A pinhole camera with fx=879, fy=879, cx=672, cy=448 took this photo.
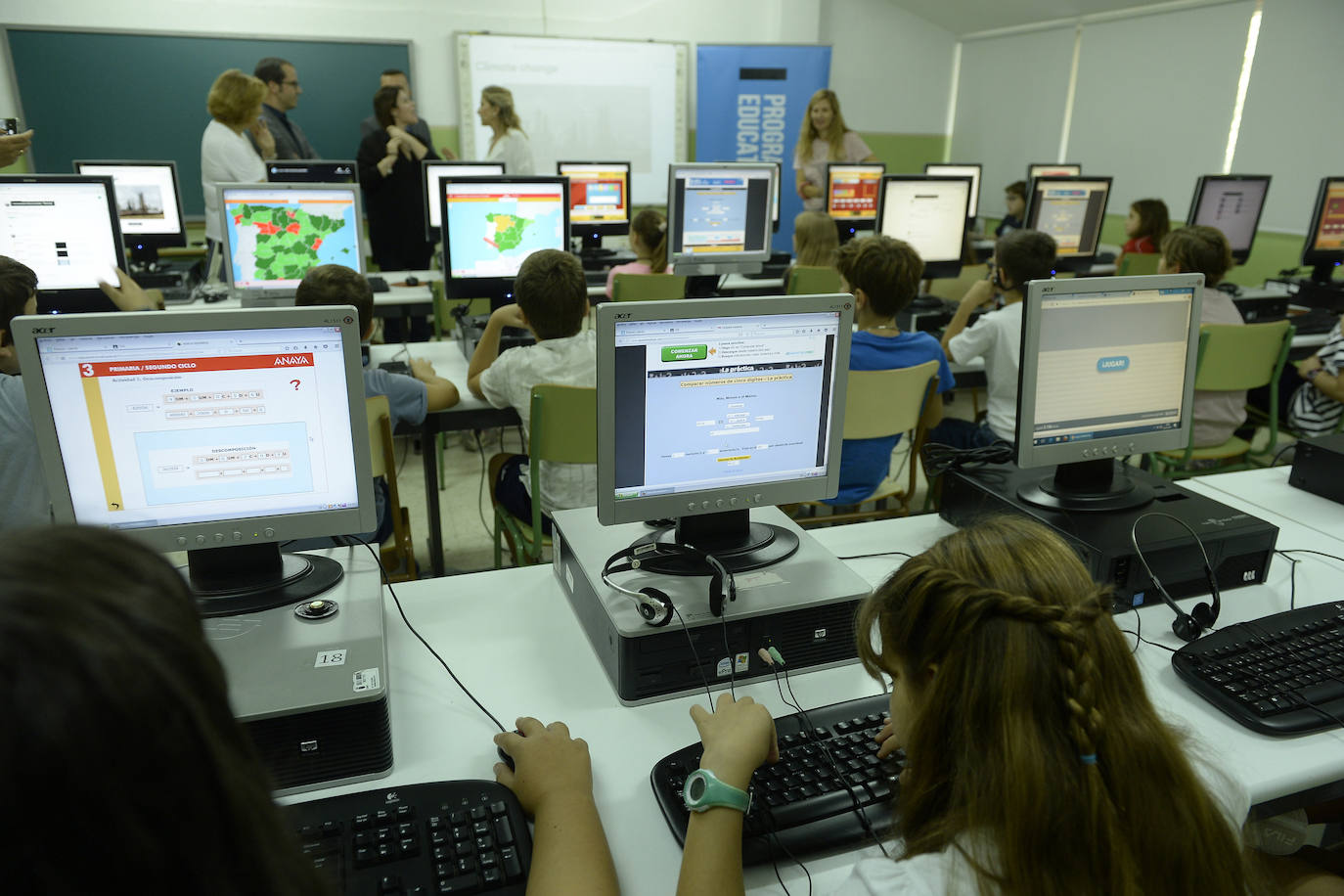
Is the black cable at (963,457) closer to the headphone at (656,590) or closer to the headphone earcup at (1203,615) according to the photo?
the headphone earcup at (1203,615)

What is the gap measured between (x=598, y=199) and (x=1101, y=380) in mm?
3885

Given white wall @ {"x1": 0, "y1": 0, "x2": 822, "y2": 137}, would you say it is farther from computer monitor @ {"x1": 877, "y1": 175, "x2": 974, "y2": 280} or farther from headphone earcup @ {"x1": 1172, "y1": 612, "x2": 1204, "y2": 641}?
headphone earcup @ {"x1": 1172, "y1": 612, "x2": 1204, "y2": 641}

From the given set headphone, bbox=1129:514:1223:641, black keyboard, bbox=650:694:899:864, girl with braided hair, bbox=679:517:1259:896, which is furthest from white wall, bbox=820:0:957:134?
girl with braided hair, bbox=679:517:1259:896

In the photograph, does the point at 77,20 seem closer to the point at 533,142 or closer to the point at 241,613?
the point at 533,142

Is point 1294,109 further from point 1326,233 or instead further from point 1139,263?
point 1139,263

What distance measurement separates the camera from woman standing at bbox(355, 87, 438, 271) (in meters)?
5.53

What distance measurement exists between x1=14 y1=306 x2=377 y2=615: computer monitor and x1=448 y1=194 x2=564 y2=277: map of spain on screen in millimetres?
2322

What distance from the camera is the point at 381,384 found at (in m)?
2.30

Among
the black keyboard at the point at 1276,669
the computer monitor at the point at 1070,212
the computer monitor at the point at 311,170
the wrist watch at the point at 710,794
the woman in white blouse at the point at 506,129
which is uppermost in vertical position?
the woman in white blouse at the point at 506,129

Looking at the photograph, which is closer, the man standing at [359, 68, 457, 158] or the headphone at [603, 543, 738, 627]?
the headphone at [603, 543, 738, 627]

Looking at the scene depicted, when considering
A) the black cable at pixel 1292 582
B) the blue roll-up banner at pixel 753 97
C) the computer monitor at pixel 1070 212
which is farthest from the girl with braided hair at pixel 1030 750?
the blue roll-up banner at pixel 753 97

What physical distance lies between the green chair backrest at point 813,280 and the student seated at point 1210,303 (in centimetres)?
128

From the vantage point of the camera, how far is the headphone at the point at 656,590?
1197mm

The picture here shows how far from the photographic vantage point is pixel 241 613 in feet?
3.92
